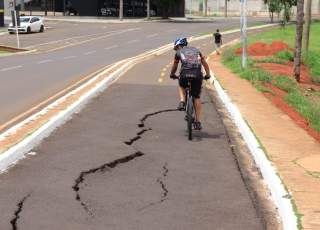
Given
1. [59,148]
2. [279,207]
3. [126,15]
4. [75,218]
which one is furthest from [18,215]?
[126,15]

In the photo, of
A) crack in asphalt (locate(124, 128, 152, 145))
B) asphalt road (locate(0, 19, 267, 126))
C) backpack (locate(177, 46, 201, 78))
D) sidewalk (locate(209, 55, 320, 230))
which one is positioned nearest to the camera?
sidewalk (locate(209, 55, 320, 230))

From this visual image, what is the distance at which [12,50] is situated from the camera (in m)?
43.2

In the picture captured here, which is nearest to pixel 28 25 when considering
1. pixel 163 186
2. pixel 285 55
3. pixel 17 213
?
pixel 285 55

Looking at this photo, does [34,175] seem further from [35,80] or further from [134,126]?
[35,80]

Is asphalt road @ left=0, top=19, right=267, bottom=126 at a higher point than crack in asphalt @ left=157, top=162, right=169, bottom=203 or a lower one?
lower

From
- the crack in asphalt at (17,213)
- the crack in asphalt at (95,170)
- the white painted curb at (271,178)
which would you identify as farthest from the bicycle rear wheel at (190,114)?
the crack in asphalt at (17,213)

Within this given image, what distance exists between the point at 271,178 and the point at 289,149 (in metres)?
2.22

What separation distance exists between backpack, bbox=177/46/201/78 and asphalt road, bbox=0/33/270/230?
3.72 ft

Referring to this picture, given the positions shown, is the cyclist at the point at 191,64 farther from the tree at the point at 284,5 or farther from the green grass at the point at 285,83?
the tree at the point at 284,5

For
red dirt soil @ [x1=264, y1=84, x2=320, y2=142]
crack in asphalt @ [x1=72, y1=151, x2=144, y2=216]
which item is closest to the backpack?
crack in asphalt @ [x1=72, y1=151, x2=144, y2=216]

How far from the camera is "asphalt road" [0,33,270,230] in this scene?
21.0 ft

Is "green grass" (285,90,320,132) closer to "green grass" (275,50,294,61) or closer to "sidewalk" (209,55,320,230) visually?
"sidewalk" (209,55,320,230)

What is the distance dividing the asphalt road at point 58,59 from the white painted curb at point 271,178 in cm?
465

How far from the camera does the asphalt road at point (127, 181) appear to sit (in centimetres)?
640
